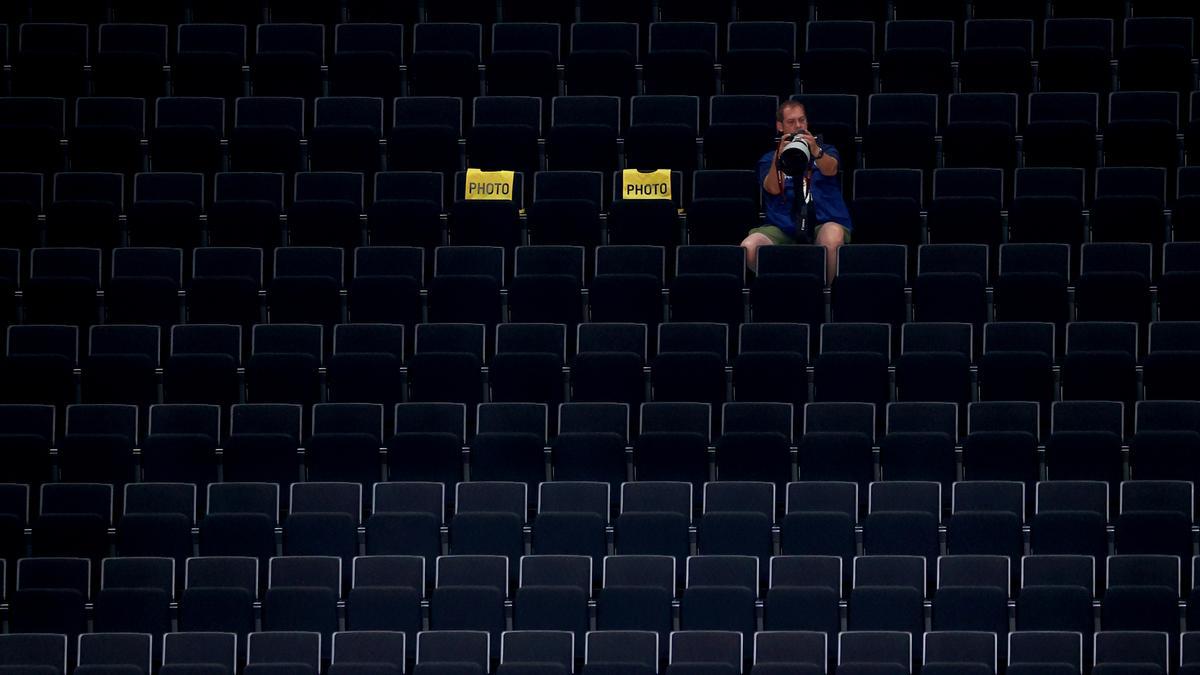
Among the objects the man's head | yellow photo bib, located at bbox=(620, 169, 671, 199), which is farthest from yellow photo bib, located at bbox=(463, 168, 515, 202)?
the man's head

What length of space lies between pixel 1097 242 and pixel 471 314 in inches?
87.2

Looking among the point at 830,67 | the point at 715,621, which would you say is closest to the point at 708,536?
the point at 715,621

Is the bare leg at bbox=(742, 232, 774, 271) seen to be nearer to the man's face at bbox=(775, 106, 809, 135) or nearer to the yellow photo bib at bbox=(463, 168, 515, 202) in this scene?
the man's face at bbox=(775, 106, 809, 135)

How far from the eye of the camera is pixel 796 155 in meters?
8.13

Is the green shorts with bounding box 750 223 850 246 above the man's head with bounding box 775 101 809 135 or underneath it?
underneath

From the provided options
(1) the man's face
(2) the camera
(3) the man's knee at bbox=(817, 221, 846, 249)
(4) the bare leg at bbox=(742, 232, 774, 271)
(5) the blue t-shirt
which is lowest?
(4) the bare leg at bbox=(742, 232, 774, 271)

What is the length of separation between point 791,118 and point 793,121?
1cm

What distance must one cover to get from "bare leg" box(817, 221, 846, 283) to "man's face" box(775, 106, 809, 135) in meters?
0.37

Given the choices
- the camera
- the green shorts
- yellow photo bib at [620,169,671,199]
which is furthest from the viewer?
yellow photo bib at [620,169,671,199]

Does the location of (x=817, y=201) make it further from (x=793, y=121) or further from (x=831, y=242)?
(x=793, y=121)

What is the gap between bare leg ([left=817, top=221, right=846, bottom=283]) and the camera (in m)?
8.26

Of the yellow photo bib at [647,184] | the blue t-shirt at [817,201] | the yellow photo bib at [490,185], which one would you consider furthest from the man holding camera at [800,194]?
the yellow photo bib at [490,185]

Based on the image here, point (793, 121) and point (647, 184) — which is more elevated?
point (793, 121)

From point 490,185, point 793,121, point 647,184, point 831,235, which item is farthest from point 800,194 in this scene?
point 490,185
